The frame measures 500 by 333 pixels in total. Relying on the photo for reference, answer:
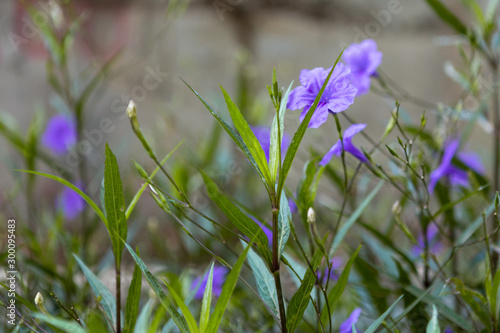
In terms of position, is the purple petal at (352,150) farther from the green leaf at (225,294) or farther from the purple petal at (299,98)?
the green leaf at (225,294)

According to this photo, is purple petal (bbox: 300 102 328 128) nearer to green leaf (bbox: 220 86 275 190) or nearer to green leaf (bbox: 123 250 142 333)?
green leaf (bbox: 220 86 275 190)

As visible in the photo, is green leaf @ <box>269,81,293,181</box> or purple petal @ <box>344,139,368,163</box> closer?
green leaf @ <box>269,81,293,181</box>

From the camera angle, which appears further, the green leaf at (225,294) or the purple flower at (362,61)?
the purple flower at (362,61)

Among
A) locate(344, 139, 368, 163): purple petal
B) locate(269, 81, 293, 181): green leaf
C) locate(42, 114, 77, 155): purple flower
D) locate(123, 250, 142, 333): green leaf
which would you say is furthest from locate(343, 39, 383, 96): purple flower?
locate(42, 114, 77, 155): purple flower

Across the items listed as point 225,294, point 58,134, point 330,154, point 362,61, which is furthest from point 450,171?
point 58,134

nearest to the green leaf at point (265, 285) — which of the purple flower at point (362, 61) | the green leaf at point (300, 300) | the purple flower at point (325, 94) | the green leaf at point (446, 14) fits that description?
the green leaf at point (300, 300)

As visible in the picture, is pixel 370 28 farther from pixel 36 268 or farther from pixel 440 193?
pixel 36 268
